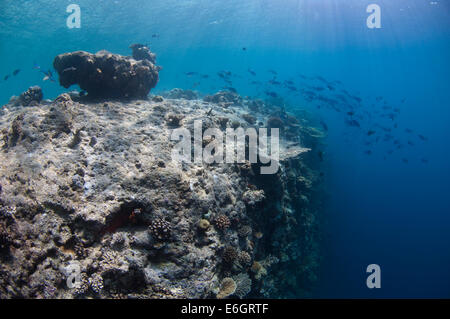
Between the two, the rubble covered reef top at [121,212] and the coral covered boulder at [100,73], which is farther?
the coral covered boulder at [100,73]

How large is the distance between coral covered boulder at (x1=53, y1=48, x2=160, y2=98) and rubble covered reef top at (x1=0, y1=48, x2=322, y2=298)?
1.51 meters

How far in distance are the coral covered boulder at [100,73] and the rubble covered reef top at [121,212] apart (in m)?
1.51

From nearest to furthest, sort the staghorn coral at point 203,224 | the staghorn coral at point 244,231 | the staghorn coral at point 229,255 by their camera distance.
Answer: the staghorn coral at point 203,224, the staghorn coral at point 229,255, the staghorn coral at point 244,231

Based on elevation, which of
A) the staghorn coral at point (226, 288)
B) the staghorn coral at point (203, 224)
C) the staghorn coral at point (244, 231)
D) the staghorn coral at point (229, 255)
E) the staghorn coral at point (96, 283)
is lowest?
the staghorn coral at point (226, 288)

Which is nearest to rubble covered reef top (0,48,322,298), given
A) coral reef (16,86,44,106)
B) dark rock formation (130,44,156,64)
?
coral reef (16,86,44,106)

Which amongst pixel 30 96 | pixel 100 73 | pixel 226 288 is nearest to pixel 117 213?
pixel 226 288

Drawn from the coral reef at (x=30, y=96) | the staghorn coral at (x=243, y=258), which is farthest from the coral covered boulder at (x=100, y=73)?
the staghorn coral at (x=243, y=258)

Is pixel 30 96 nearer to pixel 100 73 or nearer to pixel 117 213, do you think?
pixel 100 73

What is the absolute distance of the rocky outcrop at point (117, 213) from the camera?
355cm

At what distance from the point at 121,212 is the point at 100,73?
6.13 metres

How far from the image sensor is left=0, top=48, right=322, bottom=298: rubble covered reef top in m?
3.57

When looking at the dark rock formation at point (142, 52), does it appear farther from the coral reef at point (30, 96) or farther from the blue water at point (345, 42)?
the coral reef at point (30, 96)

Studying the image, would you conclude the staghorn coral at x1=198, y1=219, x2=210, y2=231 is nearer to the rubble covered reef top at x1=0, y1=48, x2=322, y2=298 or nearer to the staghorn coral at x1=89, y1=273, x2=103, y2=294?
the rubble covered reef top at x1=0, y1=48, x2=322, y2=298

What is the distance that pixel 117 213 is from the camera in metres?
4.38
